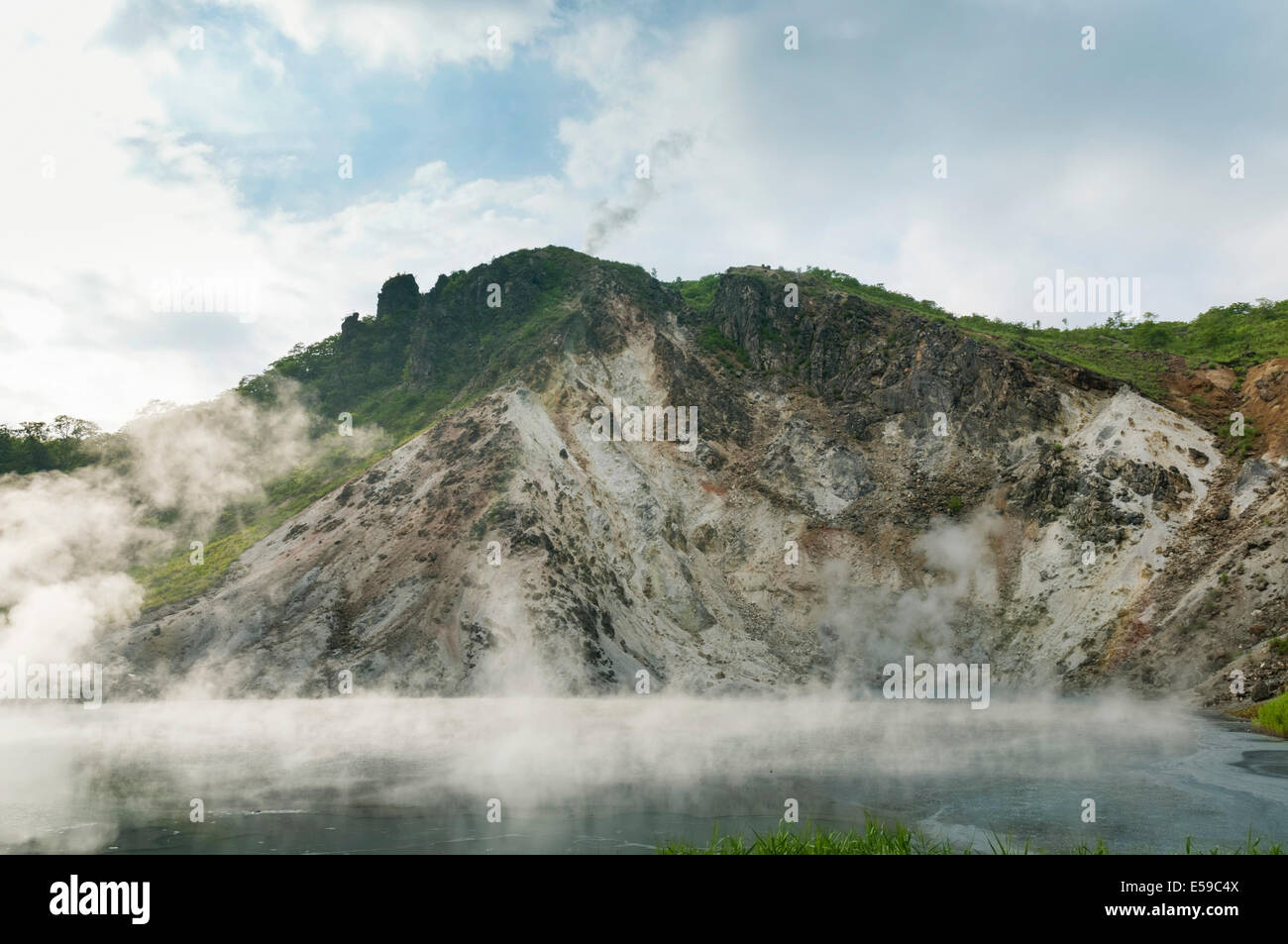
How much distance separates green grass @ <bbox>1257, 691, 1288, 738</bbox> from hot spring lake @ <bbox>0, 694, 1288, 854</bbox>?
1.23m

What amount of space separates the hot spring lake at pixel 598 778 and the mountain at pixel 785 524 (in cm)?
792

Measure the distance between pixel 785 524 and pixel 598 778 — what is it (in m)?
41.1

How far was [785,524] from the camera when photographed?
63594mm

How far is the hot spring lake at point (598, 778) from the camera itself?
18.4 meters

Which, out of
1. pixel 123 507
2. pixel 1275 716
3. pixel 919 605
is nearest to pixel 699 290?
pixel 919 605

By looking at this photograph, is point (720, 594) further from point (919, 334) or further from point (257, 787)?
point (257, 787)

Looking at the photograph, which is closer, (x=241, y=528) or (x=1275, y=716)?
(x=1275, y=716)

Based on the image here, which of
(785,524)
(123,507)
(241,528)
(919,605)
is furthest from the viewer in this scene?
(123,507)

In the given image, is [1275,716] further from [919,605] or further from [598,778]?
[598,778]

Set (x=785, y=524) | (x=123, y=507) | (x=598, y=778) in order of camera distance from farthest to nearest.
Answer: (x=123, y=507), (x=785, y=524), (x=598, y=778)

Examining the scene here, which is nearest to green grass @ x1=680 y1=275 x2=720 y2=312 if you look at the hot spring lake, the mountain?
the mountain

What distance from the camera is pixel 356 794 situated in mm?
22672
